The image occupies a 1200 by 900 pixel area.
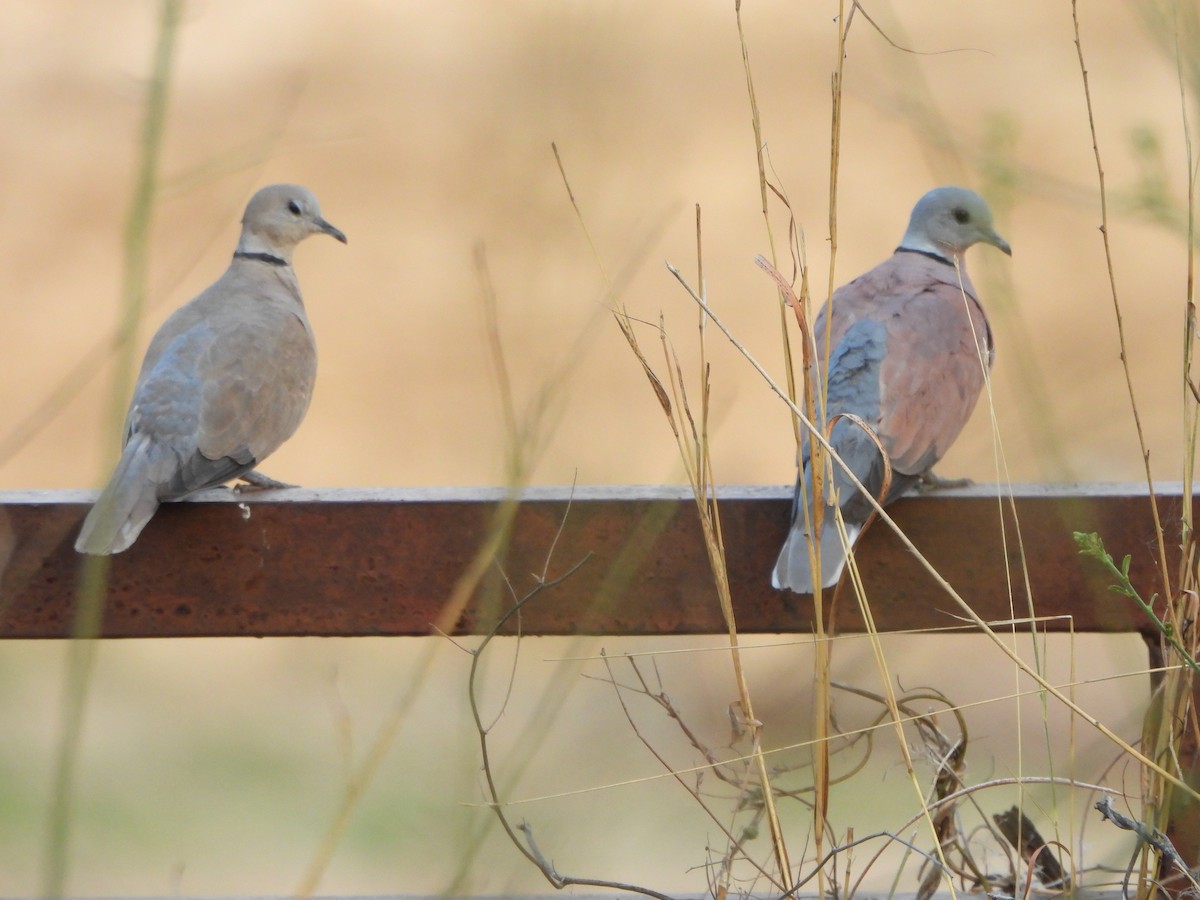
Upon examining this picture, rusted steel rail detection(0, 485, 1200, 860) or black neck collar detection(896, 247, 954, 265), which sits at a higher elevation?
black neck collar detection(896, 247, 954, 265)

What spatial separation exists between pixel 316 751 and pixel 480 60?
272 centimetres

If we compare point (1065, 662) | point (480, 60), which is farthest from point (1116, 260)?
point (480, 60)

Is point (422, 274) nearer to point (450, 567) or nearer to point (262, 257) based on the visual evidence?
point (262, 257)

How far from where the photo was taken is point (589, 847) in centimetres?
374

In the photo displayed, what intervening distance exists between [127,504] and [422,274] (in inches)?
157

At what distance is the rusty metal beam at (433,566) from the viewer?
1656mm

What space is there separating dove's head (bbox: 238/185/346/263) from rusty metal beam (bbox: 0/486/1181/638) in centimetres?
141

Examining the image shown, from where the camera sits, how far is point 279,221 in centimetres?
305

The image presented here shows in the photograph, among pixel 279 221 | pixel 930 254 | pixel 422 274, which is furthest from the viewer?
pixel 422 274

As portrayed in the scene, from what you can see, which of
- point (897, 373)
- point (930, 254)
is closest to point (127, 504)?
point (897, 373)

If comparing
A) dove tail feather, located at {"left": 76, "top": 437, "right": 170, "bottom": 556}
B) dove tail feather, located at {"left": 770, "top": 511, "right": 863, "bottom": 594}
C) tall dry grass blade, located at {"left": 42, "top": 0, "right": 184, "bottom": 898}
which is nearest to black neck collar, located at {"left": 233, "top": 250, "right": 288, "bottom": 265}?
dove tail feather, located at {"left": 76, "top": 437, "right": 170, "bottom": 556}

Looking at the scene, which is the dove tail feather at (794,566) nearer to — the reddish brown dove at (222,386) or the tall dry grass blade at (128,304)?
the reddish brown dove at (222,386)

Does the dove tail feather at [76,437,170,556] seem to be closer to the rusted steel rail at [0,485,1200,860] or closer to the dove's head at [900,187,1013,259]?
the rusted steel rail at [0,485,1200,860]

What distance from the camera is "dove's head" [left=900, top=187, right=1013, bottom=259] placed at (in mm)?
2910
